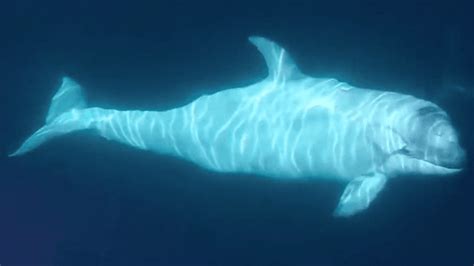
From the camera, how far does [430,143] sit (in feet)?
28.5

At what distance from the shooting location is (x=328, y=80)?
33.3ft

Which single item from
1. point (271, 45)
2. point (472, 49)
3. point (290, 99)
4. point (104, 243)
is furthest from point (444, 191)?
point (104, 243)

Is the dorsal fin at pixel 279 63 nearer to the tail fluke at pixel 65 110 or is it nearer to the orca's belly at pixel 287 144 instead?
the orca's belly at pixel 287 144

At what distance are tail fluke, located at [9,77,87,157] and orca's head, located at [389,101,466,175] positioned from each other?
714 cm

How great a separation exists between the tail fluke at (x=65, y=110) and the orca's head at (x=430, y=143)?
281 inches

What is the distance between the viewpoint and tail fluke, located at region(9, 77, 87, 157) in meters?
12.2

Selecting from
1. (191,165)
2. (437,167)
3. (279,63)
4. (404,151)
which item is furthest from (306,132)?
(191,165)

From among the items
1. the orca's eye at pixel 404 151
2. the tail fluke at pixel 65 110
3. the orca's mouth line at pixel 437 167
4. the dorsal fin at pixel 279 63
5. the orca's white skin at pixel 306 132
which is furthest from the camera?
the tail fluke at pixel 65 110

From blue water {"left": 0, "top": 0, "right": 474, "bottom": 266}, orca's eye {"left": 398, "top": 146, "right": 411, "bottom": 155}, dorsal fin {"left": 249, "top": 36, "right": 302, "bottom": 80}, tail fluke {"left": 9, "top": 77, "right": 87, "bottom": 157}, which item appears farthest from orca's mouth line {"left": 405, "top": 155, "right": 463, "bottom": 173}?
tail fluke {"left": 9, "top": 77, "right": 87, "bottom": 157}

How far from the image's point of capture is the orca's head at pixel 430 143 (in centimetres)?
852

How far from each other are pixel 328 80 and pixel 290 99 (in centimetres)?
79

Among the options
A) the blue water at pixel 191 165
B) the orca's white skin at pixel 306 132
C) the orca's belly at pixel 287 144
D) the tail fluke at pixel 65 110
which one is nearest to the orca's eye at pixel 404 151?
the orca's white skin at pixel 306 132

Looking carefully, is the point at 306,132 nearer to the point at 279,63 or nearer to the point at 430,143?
the point at 279,63

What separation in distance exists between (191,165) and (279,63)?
3.79 metres
